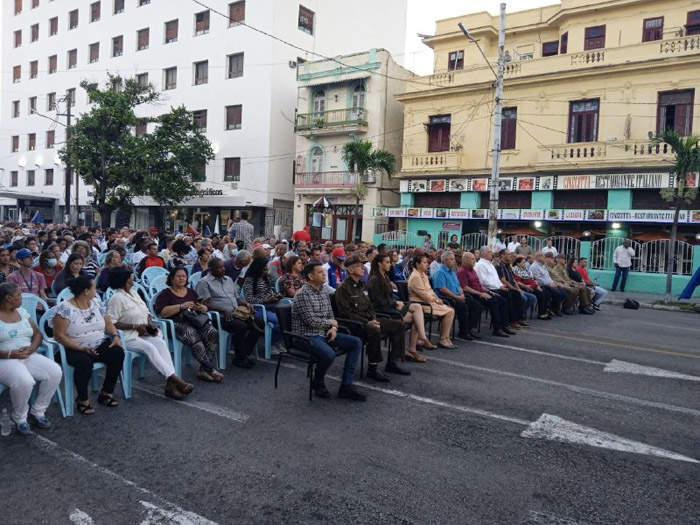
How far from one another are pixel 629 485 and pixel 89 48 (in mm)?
46744

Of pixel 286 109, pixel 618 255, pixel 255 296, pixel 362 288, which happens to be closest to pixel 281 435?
pixel 362 288

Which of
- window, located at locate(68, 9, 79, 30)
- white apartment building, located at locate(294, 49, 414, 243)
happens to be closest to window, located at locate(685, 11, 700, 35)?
white apartment building, located at locate(294, 49, 414, 243)

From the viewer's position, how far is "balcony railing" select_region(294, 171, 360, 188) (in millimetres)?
28656

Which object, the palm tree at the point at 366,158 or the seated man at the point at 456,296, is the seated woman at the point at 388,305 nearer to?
the seated man at the point at 456,296

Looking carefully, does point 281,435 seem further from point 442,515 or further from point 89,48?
point 89,48

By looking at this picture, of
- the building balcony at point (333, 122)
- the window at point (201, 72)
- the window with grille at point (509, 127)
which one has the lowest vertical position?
the window with grille at point (509, 127)

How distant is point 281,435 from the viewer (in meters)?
4.66

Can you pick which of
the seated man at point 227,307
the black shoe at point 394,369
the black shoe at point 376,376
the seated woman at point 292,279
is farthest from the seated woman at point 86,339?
the black shoe at point 394,369

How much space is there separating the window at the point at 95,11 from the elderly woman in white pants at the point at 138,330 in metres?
42.2

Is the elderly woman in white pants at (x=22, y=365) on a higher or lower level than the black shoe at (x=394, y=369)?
higher

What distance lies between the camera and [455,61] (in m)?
27.2

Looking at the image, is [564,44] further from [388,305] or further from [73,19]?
[73,19]

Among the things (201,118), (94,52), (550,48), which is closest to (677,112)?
(550,48)

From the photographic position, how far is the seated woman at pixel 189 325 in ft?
20.2
